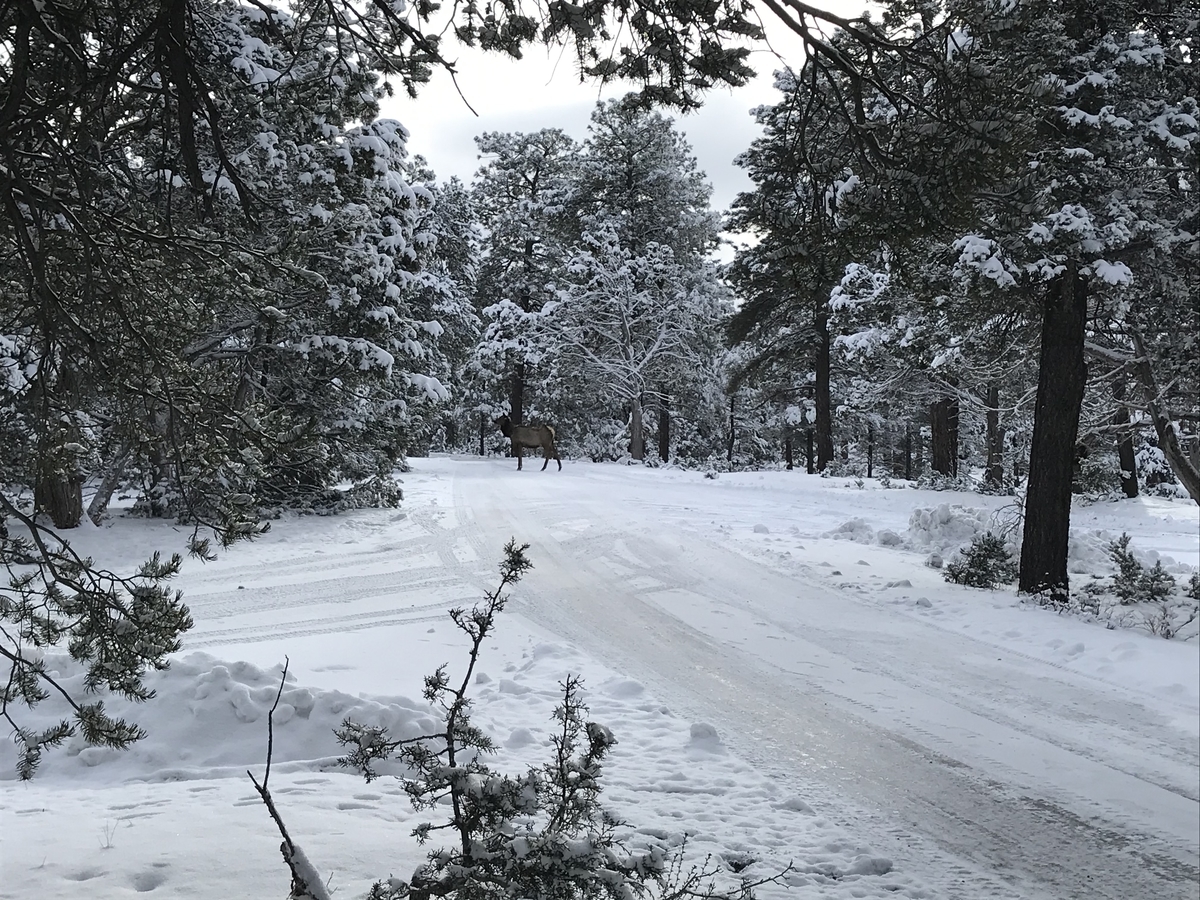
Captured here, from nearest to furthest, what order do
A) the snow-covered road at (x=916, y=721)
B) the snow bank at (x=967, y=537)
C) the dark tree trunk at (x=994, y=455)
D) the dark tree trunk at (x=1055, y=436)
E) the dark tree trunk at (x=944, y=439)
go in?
the snow-covered road at (x=916, y=721) → the dark tree trunk at (x=1055, y=436) → the snow bank at (x=967, y=537) → the dark tree trunk at (x=994, y=455) → the dark tree trunk at (x=944, y=439)

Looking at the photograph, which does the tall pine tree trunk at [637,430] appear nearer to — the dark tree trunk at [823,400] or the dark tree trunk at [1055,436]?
the dark tree trunk at [823,400]

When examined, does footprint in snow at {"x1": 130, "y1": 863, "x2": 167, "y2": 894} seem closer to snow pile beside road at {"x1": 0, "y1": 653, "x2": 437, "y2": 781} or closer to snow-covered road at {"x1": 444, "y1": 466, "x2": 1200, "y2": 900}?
snow pile beside road at {"x1": 0, "y1": 653, "x2": 437, "y2": 781}

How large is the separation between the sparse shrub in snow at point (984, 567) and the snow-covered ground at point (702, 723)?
32 cm

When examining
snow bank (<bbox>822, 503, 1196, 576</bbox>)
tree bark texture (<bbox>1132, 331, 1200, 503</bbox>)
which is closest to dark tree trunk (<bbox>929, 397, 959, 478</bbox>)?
snow bank (<bbox>822, 503, 1196, 576</bbox>)

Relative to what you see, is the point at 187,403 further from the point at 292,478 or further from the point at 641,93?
the point at 292,478

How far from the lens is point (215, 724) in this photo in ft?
18.1

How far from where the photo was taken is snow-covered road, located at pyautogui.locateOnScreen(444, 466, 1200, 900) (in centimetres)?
454

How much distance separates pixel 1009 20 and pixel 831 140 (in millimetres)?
1761

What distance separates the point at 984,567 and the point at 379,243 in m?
10.7

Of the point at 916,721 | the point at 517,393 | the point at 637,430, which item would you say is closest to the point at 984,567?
the point at 916,721

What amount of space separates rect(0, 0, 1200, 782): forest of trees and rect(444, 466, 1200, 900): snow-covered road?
3.01m

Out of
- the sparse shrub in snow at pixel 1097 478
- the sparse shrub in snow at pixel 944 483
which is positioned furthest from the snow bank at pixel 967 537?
the sparse shrub in snow at pixel 1097 478

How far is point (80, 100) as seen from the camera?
11.3 feet

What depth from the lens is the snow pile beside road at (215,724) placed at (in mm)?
5145
